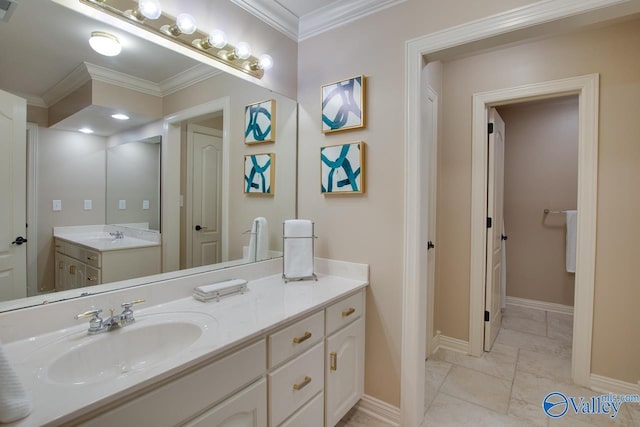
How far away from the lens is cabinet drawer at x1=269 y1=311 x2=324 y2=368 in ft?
3.94

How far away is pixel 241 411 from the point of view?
1.07m

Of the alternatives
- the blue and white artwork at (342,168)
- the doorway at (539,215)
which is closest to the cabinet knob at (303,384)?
the blue and white artwork at (342,168)

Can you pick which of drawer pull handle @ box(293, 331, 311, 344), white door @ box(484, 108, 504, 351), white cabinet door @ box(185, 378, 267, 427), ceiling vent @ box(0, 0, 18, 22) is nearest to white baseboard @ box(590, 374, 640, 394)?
white door @ box(484, 108, 504, 351)

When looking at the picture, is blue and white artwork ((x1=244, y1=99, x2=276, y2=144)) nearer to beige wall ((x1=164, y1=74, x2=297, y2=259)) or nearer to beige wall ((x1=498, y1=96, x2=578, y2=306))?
beige wall ((x1=164, y1=74, x2=297, y2=259))

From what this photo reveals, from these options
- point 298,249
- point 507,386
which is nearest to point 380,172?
point 298,249

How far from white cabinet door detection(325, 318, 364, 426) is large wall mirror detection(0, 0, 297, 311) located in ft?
2.41

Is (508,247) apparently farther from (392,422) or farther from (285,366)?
(285,366)

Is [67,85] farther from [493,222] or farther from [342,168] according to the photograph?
[493,222]

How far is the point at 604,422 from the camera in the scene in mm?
1794

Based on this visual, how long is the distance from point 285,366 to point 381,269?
2.63ft

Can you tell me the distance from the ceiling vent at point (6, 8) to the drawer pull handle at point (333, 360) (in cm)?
183

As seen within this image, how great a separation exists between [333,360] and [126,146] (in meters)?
1.43

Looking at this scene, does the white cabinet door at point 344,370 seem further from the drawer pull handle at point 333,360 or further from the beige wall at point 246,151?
the beige wall at point 246,151

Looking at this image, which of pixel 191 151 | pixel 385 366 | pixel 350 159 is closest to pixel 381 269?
pixel 385 366
